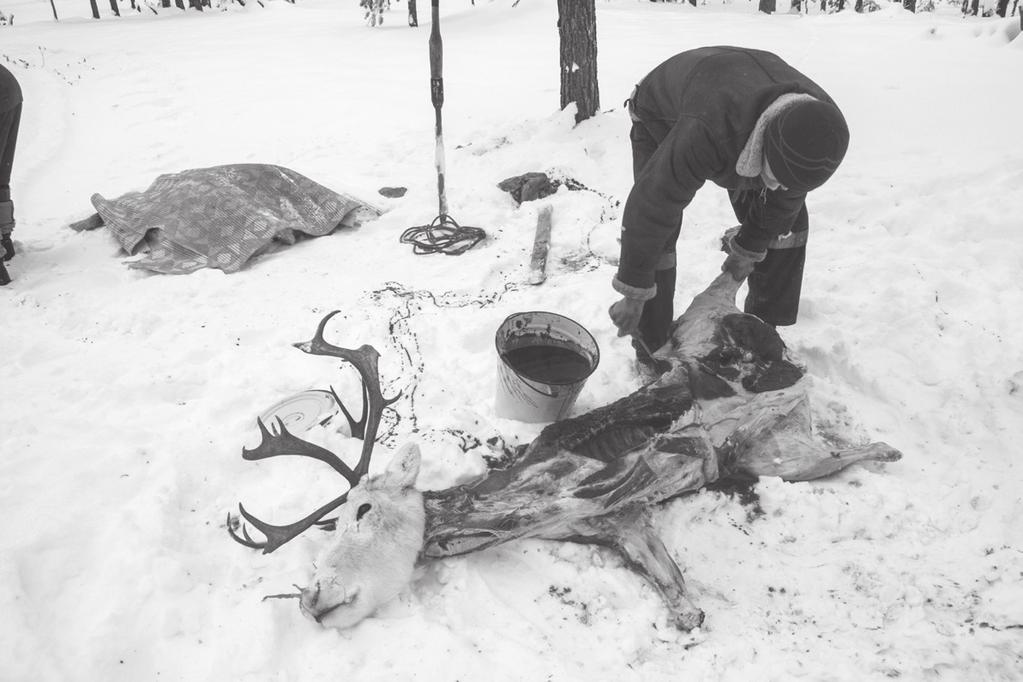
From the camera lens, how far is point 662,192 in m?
2.28

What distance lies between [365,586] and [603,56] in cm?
879

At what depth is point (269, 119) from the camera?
7.94 meters

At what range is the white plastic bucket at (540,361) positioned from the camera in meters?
2.50

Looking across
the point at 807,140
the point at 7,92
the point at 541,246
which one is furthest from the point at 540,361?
the point at 7,92

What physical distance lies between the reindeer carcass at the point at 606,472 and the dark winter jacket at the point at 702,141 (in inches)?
19.8

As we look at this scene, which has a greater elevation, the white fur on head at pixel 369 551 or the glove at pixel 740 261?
the glove at pixel 740 261

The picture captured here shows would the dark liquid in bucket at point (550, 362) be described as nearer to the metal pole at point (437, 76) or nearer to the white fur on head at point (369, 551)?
the white fur on head at point (369, 551)

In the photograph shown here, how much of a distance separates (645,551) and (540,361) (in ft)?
3.16

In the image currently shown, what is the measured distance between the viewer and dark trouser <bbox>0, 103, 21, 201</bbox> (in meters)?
4.26

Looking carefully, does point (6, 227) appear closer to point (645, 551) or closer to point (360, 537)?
point (360, 537)

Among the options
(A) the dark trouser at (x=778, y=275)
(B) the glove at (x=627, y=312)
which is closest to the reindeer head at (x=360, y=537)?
(B) the glove at (x=627, y=312)

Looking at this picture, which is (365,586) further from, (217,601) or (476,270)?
(476,270)

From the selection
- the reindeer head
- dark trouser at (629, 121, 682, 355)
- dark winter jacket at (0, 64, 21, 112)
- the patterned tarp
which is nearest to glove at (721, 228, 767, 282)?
dark trouser at (629, 121, 682, 355)

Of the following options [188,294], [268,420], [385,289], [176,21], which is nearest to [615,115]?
[385,289]
